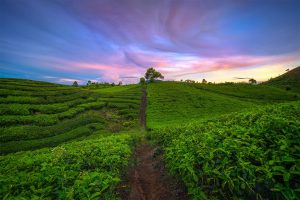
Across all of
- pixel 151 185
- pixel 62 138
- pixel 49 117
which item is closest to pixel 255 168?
pixel 151 185

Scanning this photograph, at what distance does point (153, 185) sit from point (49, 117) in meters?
30.6

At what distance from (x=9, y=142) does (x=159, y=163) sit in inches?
953

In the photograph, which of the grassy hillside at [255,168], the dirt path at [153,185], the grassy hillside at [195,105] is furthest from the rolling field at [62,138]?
the grassy hillside at [195,105]

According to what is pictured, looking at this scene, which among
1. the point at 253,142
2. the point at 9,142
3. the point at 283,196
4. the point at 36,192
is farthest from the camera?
the point at 9,142

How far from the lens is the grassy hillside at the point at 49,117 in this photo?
27.1 m

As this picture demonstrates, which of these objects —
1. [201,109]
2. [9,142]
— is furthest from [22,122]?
[201,109]

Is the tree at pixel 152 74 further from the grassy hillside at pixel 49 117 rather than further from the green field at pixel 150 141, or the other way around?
the grassy hillside at pixel 49 117

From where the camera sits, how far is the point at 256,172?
514 cm

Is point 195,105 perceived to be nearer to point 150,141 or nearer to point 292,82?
point 150,141

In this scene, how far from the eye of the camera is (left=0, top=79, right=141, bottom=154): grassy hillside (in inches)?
1068

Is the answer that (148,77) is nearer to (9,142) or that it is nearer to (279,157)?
(9,142)

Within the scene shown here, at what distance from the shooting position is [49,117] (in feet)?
112

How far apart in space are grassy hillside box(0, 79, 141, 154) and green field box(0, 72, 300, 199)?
5.7 inches

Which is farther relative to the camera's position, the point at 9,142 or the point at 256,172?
the point at 9,142
